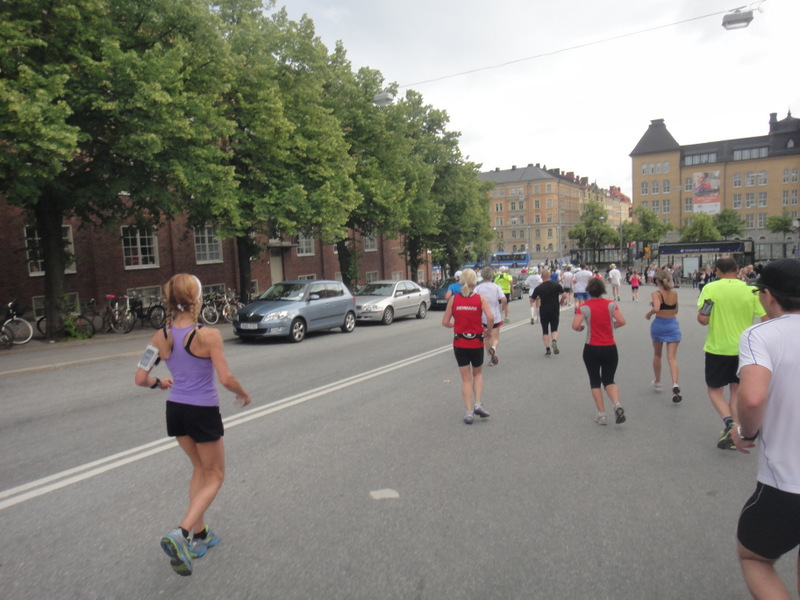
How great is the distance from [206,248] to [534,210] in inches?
3854

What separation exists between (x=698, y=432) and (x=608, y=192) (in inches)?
6709

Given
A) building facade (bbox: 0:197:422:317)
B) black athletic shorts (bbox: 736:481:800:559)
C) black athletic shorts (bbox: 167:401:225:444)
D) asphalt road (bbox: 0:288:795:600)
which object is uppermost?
building facade (bbox: 0:197:422:317)

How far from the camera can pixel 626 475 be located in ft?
15.8

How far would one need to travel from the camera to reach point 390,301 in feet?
67.6

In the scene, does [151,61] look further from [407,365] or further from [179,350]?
[179,350]

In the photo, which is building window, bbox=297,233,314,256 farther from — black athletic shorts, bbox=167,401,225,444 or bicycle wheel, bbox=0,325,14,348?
black athletic shorts, bbox=167,401,225,444

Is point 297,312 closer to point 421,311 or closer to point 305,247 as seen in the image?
point 421,311

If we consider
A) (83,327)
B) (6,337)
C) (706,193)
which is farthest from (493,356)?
(706,193)

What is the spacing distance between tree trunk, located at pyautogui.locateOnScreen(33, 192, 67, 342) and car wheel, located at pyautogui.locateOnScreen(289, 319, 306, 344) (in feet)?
19.9

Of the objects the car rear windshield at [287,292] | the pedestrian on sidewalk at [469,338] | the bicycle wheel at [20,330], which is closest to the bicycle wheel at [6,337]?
the bicycle wheel at [20,330]

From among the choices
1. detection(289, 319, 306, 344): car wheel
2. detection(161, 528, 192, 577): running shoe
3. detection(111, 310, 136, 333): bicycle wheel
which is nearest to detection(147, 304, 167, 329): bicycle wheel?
detection(111, 310, 136, 333): bicycle wheel

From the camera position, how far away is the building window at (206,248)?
88.5 feet

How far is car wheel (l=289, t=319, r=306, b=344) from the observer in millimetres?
15094

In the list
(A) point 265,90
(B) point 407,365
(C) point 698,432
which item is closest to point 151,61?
(A) point 265,90
